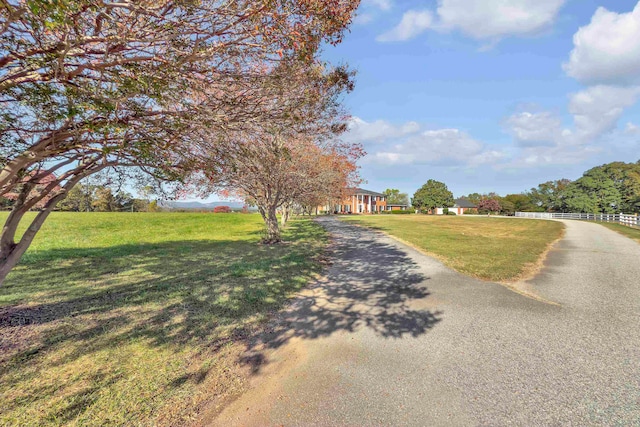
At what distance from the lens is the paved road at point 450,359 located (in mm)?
2721

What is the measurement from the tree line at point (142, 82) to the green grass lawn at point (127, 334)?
4.70ft

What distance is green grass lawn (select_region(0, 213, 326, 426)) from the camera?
277 centimetres

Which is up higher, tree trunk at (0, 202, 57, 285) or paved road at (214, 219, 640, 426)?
tree trunk at (0, 202, 57, 285)

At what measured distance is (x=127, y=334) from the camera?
166 inches

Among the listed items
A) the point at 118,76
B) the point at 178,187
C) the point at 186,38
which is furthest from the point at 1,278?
the point at 186,38

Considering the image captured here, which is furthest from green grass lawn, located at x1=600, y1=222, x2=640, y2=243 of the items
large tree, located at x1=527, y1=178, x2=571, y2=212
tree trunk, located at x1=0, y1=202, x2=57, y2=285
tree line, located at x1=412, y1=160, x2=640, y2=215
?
large tree, located at x1=527, y1=178, x2=571, y2=212

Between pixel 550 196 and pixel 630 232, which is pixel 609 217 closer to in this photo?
pixel 630 232

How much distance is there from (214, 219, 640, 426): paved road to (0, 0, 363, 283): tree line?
3297 mm

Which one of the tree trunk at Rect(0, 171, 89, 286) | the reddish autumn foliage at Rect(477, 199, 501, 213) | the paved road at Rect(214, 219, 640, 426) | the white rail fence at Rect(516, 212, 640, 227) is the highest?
the reddish autumn foliage at Rect(477, 199, 501, 213)

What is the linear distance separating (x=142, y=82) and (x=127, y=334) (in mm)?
3572

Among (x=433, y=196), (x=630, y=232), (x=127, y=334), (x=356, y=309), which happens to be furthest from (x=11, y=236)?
(x=433, y=196)

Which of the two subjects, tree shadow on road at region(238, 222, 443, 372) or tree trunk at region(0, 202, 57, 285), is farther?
tree shadow on road at region(238, 222, 443, 372)

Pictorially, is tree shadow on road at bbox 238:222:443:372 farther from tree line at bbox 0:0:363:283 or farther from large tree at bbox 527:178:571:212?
large tree at bbox 527:178:571:212

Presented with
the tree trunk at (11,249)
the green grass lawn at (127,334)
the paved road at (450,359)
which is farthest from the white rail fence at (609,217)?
the tree trunk at (11,249)
